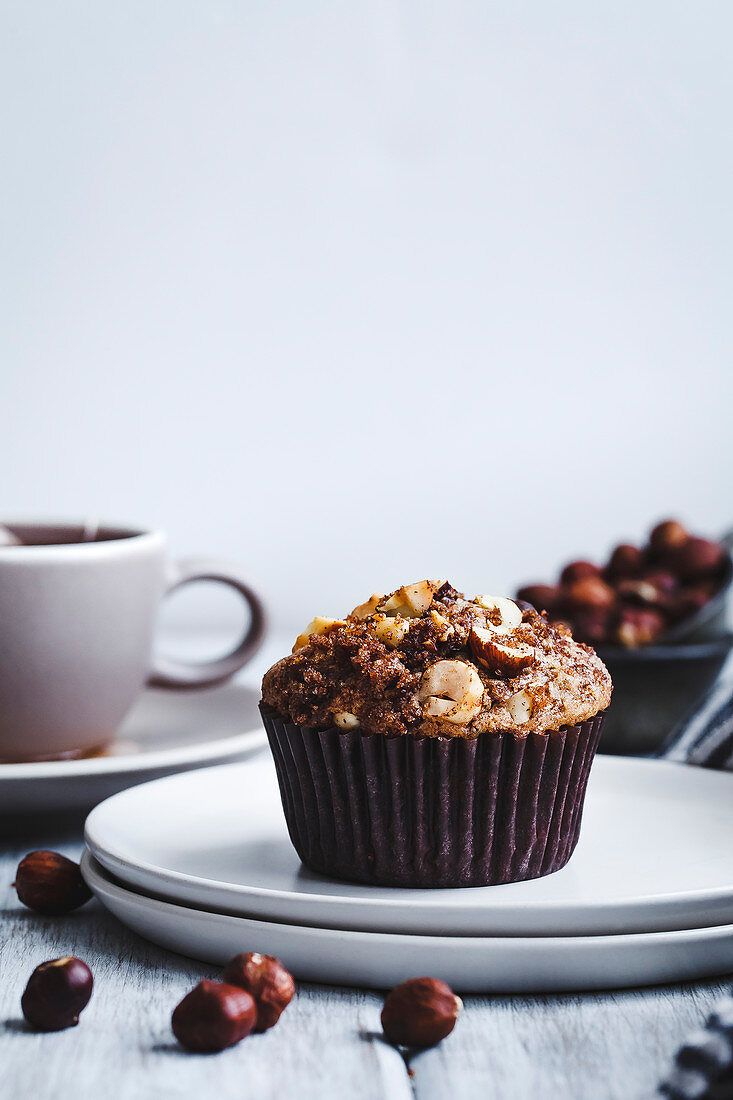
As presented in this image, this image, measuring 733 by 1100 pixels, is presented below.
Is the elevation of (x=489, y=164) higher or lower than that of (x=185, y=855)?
higher

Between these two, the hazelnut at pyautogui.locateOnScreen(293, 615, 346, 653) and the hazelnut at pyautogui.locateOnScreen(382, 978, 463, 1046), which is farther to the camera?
the hazelnut at pyautogui.locateOnScreen(293, 615, 346, 653)

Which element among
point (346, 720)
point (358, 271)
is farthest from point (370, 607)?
point (358, 271)

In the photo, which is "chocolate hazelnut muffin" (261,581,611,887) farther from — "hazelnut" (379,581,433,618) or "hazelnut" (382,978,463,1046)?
"hazelnut" (382,978,463,1046)

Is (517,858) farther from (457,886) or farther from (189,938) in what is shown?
(189,938)

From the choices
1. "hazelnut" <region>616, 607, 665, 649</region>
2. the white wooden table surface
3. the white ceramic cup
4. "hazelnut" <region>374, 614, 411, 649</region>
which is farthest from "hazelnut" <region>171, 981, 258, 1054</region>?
"hazelnut" <region>616, 607, 665, 649</region>

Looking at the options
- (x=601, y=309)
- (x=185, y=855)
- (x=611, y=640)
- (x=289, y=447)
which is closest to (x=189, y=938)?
(x=185, y=855)

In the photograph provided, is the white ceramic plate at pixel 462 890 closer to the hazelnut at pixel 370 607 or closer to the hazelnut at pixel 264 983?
the hazelnut at pixel 264 983
